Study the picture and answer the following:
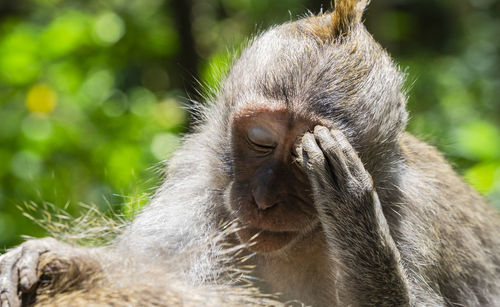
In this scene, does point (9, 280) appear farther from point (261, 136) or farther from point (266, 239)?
point (261, 136)

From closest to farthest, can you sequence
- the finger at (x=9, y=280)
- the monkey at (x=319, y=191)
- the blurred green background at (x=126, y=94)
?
the finger at (x=9, y=280), the monkey at (x=319, y=191), the blurred green background at (x=126, y=94)

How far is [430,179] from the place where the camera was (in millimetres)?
3555

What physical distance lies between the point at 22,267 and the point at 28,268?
0.03m

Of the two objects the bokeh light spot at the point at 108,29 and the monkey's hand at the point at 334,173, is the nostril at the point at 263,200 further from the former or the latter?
the bokeh light spot at the point at 108,29

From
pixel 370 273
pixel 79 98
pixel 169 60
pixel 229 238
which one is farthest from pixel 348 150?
pixel 169 60

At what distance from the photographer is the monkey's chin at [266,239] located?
2.91 metres

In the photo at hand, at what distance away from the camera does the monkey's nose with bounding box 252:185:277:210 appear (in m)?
2.83

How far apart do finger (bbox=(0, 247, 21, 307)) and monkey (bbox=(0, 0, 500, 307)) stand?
4 centimetres

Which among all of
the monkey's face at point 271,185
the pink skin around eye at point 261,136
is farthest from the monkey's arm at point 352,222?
the pink skin around eye at point 261,136

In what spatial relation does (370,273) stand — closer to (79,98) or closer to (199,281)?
(199,281)

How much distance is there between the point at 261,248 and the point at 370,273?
463 mm

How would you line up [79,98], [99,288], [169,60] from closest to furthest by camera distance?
[99,288], [79,98], [169,60]

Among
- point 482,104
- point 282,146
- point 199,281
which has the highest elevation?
point 482,104

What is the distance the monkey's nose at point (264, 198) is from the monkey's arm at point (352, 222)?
0.59 ft
